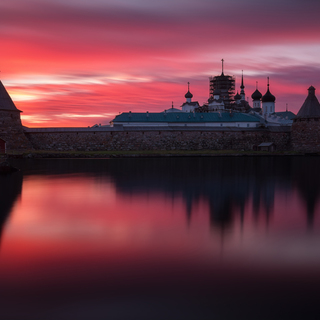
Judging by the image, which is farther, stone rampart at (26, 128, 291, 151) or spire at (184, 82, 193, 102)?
spire at (184, 82, 193, 102)

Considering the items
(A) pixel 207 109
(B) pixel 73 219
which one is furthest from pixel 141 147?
(B) pixel 73 219

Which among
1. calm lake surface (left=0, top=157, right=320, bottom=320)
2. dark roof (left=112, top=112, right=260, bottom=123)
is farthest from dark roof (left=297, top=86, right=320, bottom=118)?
calm lake surface (left=0, top=157, right=320, bottom=320)

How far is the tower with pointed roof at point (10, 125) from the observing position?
32344mm

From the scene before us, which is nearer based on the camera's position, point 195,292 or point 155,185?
point 195,292

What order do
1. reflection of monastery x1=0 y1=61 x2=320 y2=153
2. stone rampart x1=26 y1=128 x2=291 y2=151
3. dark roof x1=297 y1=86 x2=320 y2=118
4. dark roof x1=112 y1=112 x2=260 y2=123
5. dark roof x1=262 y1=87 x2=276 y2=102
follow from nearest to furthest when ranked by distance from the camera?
reflection of monastery x1=0 y1=61 x2=320 y2=153
stone rampart x1=26 y1=128 x2=291 y2=151
dark roof x1=297 y1=86 x2=320 y2=118
dark roof x1=112 y1=112 x2=260 y2=123
dark roof x1=262 y1=87 x2=276 y2=102

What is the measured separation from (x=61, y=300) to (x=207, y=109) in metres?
51.8

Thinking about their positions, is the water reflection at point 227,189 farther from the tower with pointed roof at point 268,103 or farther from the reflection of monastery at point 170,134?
the tower with pointed roof at point 268,103

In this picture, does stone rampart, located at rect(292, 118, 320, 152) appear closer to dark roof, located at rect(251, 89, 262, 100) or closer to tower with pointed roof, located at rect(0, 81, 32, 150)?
dark roof, located at rect(251, 89, 262, 100)

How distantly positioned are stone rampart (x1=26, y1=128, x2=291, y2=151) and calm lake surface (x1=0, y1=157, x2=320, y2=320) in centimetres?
2351

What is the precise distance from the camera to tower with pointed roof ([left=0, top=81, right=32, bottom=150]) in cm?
3234

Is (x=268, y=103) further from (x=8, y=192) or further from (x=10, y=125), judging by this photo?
(x=8, y=192)

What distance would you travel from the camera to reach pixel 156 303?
4348 mm

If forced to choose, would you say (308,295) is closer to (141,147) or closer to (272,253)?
(272,253)

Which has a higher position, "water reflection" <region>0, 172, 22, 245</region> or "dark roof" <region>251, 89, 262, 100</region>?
"dark roof" <region>251, 89, 262, 100</region>
